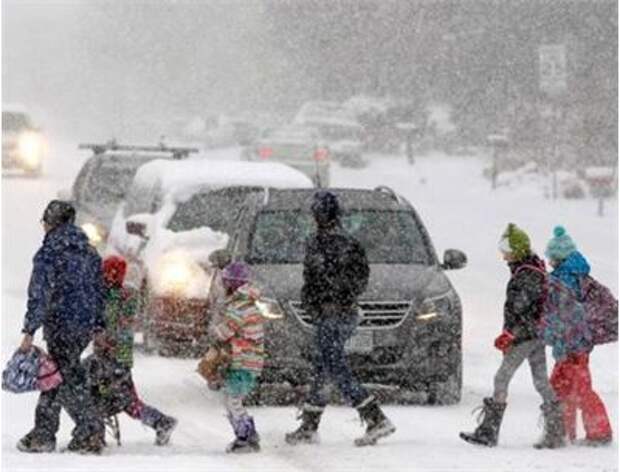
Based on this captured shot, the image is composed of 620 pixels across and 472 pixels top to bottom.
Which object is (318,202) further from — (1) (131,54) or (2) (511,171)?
(1) (131,54)

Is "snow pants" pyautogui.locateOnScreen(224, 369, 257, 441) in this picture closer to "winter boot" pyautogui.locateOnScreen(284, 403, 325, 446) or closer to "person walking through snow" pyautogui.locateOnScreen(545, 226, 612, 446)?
"winter boot" pyautogui.locateOnScreen(284, 403, 325, 446)

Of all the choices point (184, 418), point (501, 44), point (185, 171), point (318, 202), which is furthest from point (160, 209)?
point (501, 44)

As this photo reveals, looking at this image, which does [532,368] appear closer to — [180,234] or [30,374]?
[30,374]

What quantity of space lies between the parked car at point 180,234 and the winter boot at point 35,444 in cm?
360

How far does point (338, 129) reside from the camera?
48031 millimetres

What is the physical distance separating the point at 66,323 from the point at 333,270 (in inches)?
69.8

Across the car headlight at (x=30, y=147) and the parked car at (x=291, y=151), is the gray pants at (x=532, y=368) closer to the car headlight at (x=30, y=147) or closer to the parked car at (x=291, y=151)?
the parked car at (x=291, y=151)

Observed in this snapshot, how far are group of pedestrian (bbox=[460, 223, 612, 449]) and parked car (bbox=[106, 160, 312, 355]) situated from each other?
144 inches

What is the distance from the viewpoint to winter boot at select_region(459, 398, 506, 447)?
10.6 metres

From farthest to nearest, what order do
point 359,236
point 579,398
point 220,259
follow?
point 359,236, point 220,259, point 579,398

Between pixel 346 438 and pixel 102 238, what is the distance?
8540 millimetres

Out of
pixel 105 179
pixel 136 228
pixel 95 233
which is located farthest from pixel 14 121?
pixel 136 228

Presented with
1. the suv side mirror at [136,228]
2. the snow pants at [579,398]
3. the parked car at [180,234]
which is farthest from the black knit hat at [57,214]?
the suv side mirror at [136,228]

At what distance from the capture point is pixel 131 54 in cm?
7362
